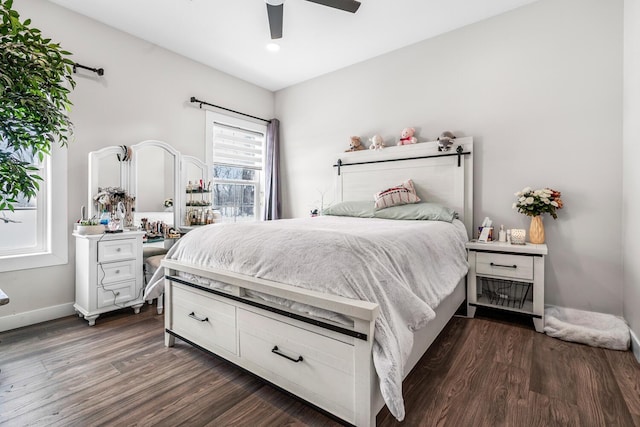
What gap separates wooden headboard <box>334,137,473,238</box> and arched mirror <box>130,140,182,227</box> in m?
1.98

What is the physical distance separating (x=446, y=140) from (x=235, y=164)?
285cm

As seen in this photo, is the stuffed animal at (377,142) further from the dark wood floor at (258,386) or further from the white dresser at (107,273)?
the white dresser at (107,273)

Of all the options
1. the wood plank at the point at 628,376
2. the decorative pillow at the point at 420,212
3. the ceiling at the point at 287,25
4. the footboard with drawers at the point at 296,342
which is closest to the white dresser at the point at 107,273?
the footboard with drawers at the point at 296,342

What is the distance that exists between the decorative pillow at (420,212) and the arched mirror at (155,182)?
230 cm

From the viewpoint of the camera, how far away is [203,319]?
1.93 m

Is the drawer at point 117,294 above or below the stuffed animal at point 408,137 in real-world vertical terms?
below

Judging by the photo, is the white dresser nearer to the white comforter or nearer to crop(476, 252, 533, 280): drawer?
the white comforter

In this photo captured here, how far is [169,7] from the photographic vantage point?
2.84m

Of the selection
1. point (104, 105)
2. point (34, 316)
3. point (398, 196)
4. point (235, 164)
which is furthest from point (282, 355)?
point (235, 164)

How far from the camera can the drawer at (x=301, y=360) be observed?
4.37 feet

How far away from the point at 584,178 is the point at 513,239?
0.76m

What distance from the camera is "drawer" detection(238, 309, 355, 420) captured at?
1.33m

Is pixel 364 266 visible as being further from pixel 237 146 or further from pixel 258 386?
pixel 237 146

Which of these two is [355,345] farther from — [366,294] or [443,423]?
[443,423]
